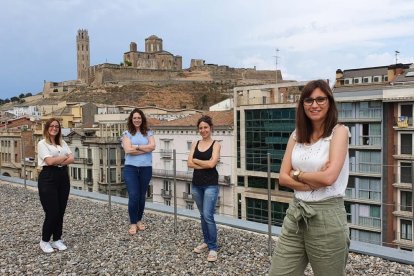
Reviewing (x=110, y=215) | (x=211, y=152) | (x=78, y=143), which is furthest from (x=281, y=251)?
(x=78, y=143)

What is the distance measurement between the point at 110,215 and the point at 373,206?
1707 cm

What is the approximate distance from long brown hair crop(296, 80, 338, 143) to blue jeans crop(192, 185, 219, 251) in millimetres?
2481

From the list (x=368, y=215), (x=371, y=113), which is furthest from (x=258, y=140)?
(x=368, y=215)

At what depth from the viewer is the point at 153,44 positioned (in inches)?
4311

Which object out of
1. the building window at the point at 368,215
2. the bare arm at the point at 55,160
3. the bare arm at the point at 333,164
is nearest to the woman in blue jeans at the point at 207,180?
the bare arm at the point at 55,160

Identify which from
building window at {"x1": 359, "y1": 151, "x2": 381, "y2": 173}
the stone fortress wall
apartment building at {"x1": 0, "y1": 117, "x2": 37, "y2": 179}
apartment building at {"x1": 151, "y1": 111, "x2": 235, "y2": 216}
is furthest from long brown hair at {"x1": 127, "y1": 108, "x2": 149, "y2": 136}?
A: the stone fortress wall

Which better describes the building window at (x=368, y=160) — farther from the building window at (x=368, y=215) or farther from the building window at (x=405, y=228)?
the building window at (x=405, y=228)

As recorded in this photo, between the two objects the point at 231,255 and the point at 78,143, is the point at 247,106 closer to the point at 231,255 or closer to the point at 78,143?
the point at 78,143

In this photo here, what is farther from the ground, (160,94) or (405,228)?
(160,94)

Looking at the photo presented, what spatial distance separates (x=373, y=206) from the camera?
72.0 ft

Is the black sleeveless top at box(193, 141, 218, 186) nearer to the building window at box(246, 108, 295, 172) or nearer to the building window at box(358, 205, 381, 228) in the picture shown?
the building window at box(358, 205, 381, 228)

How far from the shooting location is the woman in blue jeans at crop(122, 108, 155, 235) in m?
6.39

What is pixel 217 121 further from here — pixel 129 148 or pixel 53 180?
pixel 53 180

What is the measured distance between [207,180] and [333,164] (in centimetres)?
266
